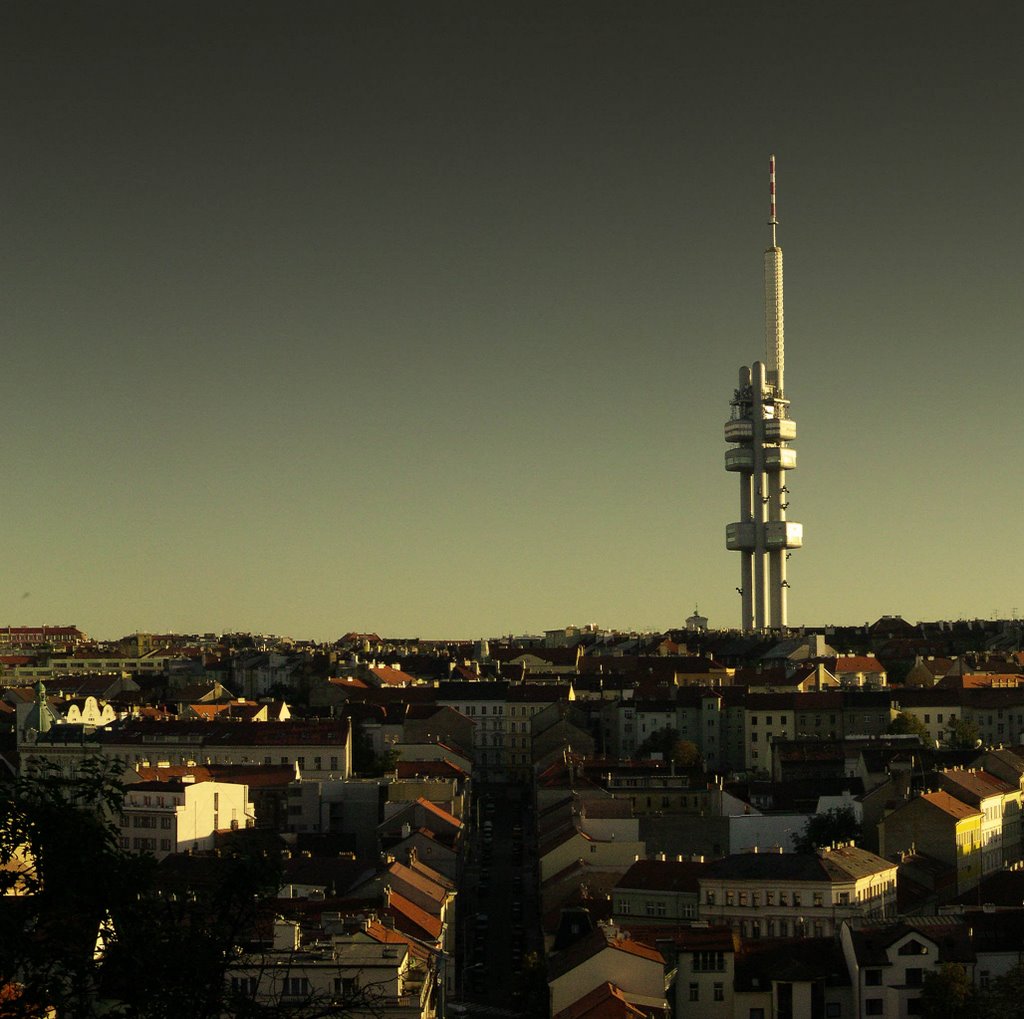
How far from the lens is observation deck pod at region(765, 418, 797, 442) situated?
19550 cm

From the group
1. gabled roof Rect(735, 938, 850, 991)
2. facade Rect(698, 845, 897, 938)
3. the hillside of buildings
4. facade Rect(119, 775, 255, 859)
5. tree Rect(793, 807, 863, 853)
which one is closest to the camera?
the hillside of buildings

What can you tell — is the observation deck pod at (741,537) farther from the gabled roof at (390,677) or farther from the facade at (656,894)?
the facade at (656,894)

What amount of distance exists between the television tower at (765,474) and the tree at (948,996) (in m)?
147

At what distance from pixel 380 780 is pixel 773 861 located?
99.4 ft

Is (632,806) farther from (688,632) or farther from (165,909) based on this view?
(688,632)

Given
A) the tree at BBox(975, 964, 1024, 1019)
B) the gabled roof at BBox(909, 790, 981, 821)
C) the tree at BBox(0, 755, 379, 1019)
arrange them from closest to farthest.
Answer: the tree at BBox(0, 755, 379, 1019), the tree at BBox(975, 964, 1024, 1019), the gabled roof at BBox(909, 790, 981, 821)

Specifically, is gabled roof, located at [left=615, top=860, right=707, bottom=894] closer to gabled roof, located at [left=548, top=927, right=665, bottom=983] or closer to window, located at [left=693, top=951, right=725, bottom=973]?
gabled roof, located at [left=548, top=927, right=665, bottom=983]

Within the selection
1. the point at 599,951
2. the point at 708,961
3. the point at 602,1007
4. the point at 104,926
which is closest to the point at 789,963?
the point at 708,961

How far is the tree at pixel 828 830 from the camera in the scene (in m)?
65.6

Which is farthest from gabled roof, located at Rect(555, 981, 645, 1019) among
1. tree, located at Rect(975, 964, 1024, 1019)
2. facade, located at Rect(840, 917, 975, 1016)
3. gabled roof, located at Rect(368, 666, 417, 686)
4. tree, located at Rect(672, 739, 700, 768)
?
gabled roof, located at Rect(368, 666, 417, 686)

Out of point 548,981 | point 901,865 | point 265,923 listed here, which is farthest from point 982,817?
point 265,923

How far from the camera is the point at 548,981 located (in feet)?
161

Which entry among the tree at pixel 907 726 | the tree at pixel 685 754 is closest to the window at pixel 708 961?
the tree at pixel 685 754

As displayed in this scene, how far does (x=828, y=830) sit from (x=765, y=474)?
133797 millimetres
